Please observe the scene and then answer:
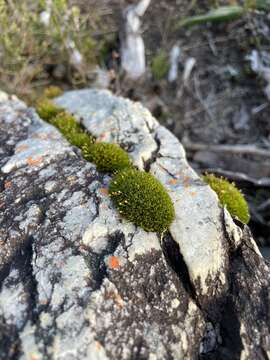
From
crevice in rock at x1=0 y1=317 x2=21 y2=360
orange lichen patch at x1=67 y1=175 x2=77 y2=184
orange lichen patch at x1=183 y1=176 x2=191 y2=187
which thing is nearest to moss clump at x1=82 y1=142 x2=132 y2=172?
orange lichen patch at x1=67 y1=175 x2=77 y2=184

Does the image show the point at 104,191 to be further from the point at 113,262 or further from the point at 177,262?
the point at 177,262

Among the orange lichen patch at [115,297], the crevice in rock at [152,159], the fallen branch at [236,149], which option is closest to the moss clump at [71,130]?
the crevice in rock at [152,159]

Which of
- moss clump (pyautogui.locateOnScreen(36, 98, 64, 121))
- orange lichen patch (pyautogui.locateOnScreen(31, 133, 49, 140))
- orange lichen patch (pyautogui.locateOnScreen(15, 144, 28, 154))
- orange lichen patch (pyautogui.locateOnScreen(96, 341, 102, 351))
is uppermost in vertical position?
moss clump (pyautogui.locateOnScreen(36, 98, 64, 121))

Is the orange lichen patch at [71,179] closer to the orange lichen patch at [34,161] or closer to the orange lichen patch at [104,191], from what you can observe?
the orange lichen patch at [104,191]

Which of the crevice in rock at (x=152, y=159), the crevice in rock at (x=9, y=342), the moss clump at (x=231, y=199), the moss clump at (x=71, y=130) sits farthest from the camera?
the moss clump at (x=71, y=130)

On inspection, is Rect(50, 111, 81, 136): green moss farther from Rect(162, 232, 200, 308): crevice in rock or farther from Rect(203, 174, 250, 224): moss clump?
Answer: Rect(162, 232, 200, 308): crevice in rock

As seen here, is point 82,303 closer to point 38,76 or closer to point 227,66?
point 38,76

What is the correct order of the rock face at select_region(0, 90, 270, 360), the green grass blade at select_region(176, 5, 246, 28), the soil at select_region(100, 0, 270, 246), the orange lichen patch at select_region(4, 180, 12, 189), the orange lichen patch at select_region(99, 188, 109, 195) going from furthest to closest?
1. the green grass blade at select_region(176, 5, 246, 28)
2. the soil at select_region(100, 0, 270, 246)
3. the orange lichen patch at select_region(4, 180, 12, 189)
4. the orange lichen patch at select_region(99, 188, 109, 195)
5. the rock face at select_region(0, 90, 270, 360)
